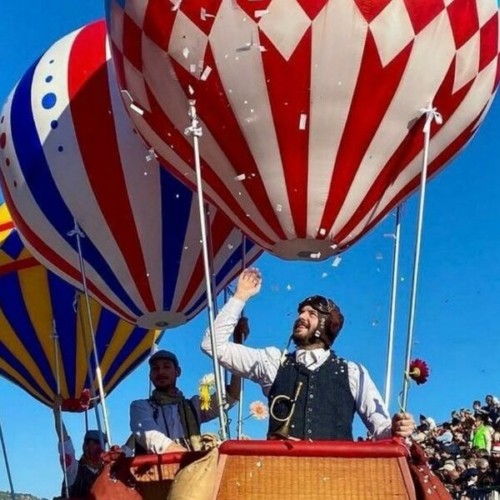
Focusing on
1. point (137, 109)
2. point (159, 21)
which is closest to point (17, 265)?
point (137, 109)

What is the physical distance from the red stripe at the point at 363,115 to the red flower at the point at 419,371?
0.84m

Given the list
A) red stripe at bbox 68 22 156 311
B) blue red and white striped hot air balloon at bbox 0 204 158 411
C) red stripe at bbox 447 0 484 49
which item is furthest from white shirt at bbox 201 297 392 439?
blue red and white striped hot air balloon at bbox 0 204 158 411

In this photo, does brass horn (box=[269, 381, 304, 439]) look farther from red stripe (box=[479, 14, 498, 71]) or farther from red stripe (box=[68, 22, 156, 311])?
red stripe (box=[68, 22, 156, 311])

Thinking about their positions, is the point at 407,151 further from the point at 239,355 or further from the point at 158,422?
the point at 158,422

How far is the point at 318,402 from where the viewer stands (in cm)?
372

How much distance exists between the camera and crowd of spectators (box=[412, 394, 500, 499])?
9911 millimetres

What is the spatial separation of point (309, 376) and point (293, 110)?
1.40m

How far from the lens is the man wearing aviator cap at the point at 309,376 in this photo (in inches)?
146

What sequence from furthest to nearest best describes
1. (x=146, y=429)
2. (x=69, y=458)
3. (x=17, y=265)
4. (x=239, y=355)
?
(x=17, y=265)
(x=69, y=458)
(x=146, y=429)
(x=239, y=355)

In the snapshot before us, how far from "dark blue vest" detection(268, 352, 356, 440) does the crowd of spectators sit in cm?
531

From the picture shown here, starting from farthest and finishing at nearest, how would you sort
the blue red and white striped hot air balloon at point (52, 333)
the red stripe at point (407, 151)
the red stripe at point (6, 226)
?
the red stripe at point (6, 226) → the blue red and white striped hot air balloon at point (52, 333) → the red stripe at point (407, 151)

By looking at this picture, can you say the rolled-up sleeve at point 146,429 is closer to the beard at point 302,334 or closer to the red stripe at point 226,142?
the beard at point 302,334

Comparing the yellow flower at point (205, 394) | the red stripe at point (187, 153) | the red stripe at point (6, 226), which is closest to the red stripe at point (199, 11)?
the red stripe at point (187, 153)

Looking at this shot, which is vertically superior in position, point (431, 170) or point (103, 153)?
point (103, 153)
